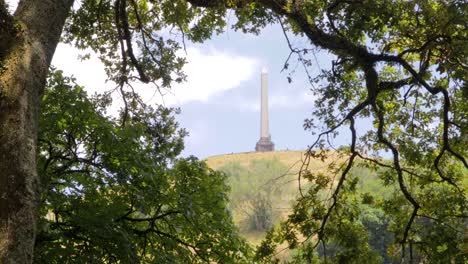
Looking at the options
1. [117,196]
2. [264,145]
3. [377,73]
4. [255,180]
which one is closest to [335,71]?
[377,73]

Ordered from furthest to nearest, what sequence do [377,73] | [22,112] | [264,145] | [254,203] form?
1. [264,145]
2. [254,203]
3. [377,73]
4. [22,112]

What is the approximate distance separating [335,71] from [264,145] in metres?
78.6

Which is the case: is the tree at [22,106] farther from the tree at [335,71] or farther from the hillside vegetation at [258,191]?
the hillside vegetation at [258,191]

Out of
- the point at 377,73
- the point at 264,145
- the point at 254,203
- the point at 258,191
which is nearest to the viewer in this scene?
the point at 377,73

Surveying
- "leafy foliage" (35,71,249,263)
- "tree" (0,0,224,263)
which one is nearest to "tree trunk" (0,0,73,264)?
"tree" (0,0,224,263)

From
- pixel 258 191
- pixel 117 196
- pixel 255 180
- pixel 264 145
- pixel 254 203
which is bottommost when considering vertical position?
pixel 117 196

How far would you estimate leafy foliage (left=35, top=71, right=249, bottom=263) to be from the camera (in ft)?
24.6

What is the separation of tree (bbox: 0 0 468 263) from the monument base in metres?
75.6

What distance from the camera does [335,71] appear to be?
8117 millimetres

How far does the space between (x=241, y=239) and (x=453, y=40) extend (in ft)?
18.0

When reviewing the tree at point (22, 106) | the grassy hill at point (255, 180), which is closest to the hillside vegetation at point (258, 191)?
the grassy hill at point (255, 180)

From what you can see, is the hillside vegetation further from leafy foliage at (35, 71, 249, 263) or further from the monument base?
leafy foliage at (35, 71, 249, 263)

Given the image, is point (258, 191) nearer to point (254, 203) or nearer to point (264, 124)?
point (254, 203)

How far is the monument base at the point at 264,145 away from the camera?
283 ft
